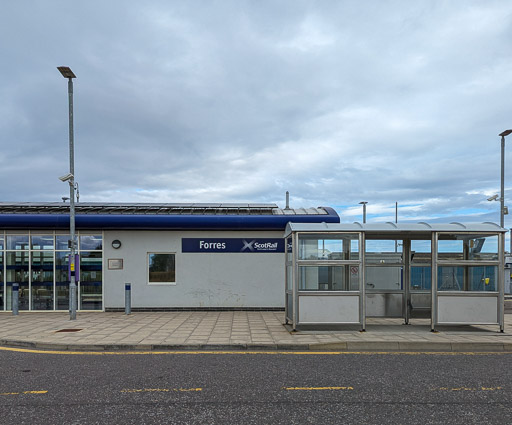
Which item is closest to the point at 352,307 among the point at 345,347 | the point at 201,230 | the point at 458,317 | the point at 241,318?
the point at 345,347

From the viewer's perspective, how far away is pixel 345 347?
8.23 m

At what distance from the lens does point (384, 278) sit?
1131 cm

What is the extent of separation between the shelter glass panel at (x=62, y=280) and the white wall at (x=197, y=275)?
4.66 feet

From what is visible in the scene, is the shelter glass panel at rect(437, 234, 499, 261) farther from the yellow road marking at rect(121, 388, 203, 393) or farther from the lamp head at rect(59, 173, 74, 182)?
the lamp head at rect(59, 173, 74, 182)

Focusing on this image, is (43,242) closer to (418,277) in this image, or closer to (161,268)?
(161,268)

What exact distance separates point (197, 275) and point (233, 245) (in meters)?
1.69

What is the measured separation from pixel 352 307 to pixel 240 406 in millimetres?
5461

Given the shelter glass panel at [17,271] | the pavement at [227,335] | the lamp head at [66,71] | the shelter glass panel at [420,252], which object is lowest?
the pavement at [227,335]

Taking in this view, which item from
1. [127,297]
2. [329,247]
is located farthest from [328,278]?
[127,297]

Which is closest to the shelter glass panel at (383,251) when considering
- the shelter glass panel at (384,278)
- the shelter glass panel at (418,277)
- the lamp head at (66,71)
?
the shelter glass panel at (384,278)

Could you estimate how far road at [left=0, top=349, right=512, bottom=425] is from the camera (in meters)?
4.55

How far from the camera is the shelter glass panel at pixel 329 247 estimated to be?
9.91 m

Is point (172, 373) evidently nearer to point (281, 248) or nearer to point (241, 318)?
point (241, 318)

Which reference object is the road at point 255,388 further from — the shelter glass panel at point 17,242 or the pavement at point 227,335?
the shelter glass panel at point 17,242
